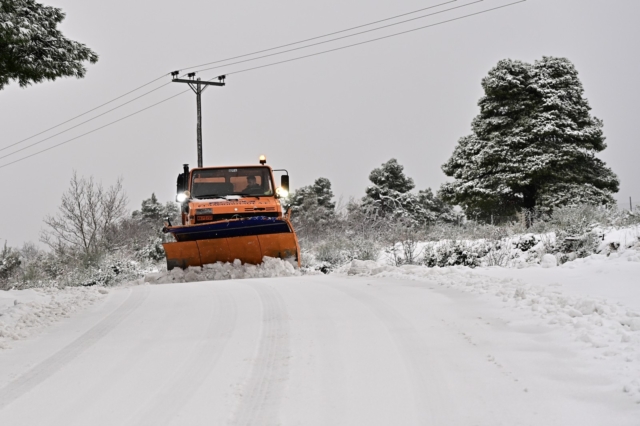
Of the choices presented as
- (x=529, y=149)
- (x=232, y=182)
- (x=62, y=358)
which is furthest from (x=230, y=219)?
(x=529, y=149)

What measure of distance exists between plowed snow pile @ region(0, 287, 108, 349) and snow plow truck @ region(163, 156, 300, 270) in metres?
2.68

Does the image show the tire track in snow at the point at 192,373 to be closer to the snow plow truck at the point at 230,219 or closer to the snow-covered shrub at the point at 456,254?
the snow plow truck at the point at 230,219

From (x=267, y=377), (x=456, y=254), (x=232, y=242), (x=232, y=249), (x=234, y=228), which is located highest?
(x=234, y=228)

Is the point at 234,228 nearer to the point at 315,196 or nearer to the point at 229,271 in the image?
the point at 229,271

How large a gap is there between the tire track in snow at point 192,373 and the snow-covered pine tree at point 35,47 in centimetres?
496

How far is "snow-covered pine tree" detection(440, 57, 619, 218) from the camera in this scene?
21.5 meters

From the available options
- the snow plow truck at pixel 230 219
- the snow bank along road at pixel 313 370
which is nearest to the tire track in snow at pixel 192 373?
the snow bank along road at pixel 313 370

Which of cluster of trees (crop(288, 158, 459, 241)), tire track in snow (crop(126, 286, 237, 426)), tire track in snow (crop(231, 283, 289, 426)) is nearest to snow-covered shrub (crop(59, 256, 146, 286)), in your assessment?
tire track in snow (crop(126, 286, 237, 426))

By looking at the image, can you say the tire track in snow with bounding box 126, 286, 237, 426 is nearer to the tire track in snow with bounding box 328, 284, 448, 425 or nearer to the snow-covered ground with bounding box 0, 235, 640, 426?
the snow-covered ground with bounding box 0, 235, 640, 426

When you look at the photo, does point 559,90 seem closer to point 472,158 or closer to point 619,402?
point 472,158

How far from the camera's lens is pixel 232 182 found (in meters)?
11.5

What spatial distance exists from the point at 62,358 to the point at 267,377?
1.76 meters

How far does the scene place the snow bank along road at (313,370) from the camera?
2.89 m

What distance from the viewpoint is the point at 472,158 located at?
2305 centimetres
